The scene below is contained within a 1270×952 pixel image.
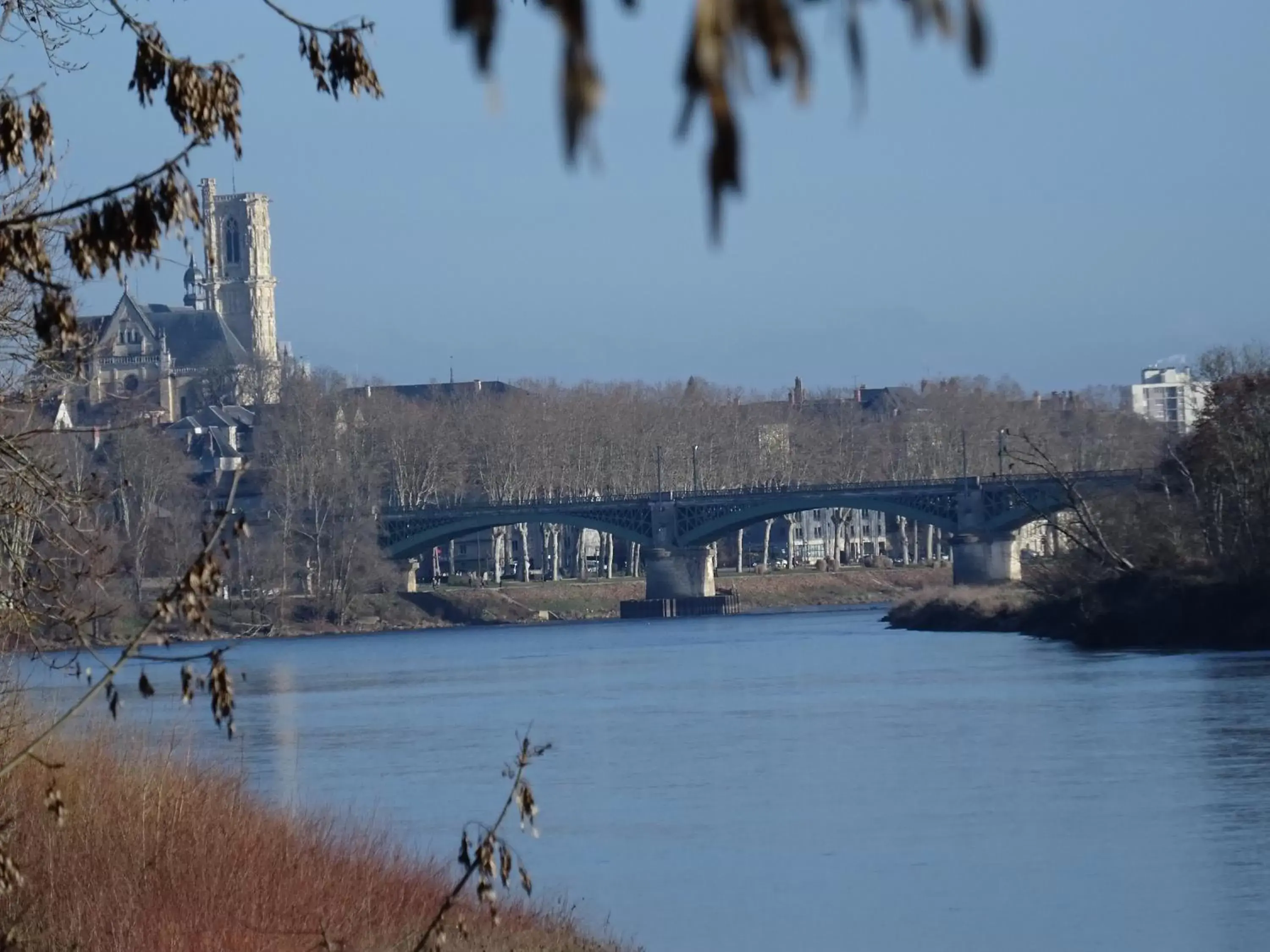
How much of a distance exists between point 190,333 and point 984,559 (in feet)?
304

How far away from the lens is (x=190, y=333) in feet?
511

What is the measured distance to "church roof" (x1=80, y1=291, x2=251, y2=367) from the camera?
15071cm

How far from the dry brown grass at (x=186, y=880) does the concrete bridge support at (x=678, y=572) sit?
71.5 meters

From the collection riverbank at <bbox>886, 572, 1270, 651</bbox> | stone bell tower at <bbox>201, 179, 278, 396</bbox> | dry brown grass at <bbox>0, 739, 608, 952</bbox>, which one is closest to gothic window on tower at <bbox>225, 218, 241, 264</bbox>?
stone bell tower at <bbox>201, 179, 278, 396</bbox>

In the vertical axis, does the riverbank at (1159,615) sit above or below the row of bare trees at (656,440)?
below

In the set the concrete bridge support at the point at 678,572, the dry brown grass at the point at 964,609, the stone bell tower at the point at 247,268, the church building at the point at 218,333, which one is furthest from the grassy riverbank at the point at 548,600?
the stone bell tower at the point at 247,268

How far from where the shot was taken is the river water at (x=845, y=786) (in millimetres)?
15719

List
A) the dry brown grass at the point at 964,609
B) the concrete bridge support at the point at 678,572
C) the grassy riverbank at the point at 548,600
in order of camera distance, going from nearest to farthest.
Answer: the dry brown grass at the point at 964,609 < the grassy riverbank at the point at 548,600 < the concrete bridge support at the point at 678,572

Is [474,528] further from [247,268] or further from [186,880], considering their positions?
[247,268]

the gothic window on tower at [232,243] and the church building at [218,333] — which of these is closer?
the church building at [218,333]

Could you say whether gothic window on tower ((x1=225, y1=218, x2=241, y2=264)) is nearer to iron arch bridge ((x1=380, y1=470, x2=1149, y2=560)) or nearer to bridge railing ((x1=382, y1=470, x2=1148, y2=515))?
bridge railing ((x1=382, y1=470, x2=1148, y2=515))

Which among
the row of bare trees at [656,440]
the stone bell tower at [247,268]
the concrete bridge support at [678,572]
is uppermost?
the stone bell tower at [247,268]

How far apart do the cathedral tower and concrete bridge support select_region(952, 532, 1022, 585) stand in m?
118

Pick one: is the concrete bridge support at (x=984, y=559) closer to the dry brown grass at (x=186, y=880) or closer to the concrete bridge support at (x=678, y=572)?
the concrete bridge support at (x=678, y=572)
